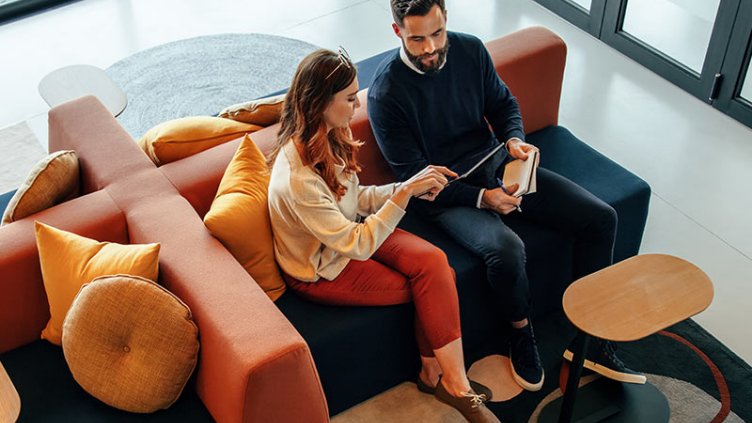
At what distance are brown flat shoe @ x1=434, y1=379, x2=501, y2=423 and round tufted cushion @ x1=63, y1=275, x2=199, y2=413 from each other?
0.83m

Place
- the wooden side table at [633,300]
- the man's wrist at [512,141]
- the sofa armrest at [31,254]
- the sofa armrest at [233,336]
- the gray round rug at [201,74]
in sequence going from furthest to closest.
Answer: the gray round rug at [201,74] → the man's wrist at [512,141] → the sofa armrest at [31,254] → the wooden side table at [633,300] → the sofa armrest at [233,336]

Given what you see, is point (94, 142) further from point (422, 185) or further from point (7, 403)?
point (7, 403)

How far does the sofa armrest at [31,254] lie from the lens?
254cm

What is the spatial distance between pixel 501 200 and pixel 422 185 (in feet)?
1.10

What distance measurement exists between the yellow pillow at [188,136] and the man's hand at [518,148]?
88 centimetres

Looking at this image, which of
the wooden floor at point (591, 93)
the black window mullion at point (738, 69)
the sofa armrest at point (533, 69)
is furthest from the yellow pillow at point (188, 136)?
the black window mullion at point (738, 69)

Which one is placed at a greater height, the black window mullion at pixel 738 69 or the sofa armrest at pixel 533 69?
the sofa armrest at pixel 533 69

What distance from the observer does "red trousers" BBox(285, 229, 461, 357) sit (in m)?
2.64

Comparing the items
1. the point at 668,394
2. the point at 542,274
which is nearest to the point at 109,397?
the point at 542,274

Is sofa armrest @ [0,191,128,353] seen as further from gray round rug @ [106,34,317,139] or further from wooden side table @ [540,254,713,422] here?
gray round rug @ [106,34,317,139]

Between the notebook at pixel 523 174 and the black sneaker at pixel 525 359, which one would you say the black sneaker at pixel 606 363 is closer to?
the black sneaker at pixel 525 359

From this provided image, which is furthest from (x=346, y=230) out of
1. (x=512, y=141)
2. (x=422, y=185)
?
(x=512, y=141)

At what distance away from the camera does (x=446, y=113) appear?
2938 millimetres

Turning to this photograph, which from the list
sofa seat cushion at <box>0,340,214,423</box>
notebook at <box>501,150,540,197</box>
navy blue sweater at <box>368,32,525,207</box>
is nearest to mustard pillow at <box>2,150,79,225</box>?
sofa seat cushion at <box>0,340,214,423</box>
